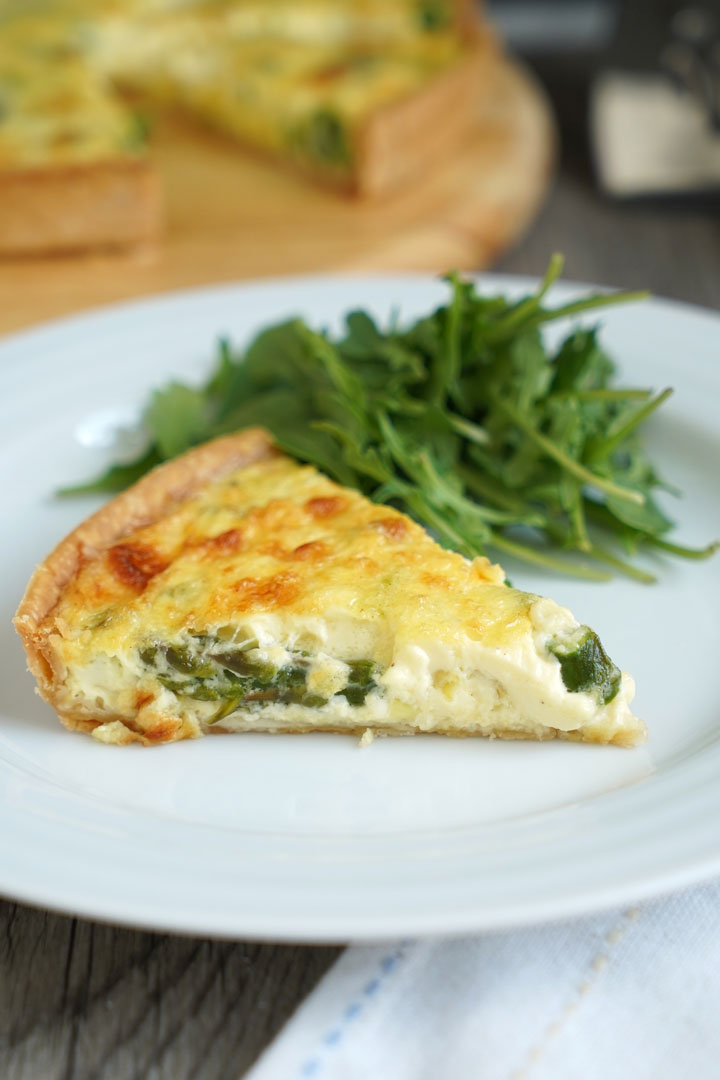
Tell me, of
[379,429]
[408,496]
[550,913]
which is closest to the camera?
[550,913]

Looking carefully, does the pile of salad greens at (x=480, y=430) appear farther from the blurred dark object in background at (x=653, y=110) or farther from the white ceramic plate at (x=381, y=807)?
the blurred dark object in background at (x=653, y=110)

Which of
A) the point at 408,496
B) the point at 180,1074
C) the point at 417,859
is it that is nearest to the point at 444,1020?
the point at 417,859

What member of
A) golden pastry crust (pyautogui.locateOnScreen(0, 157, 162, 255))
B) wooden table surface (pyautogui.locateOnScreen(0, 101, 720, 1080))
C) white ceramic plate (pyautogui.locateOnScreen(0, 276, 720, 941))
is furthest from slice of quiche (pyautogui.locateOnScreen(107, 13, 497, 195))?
wooden table surface (pyautogui.locateOnScreen(0, 101, 720, 1080))

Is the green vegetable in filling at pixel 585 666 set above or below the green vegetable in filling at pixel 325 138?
below

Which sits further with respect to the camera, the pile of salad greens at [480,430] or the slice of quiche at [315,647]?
the pile of salad greens at [480,430]

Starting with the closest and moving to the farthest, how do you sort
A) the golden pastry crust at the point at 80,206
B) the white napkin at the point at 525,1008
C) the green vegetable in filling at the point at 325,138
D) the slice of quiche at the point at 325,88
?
the white napkin at the point at 525,1008, the golden pastry crust at the point at 80,206, the slice of quiche at the point at 325,88, the green vegetable in filling at the point at 325,138

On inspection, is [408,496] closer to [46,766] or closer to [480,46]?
[46,766]

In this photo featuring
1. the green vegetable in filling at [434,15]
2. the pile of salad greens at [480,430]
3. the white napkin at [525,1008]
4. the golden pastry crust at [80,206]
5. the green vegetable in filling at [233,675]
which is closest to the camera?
the white napkin at [525,1008]

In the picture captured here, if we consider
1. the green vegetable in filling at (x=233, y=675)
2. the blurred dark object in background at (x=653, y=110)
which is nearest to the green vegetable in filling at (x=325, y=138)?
the blurred dark object in background at (x=653, y=110)
